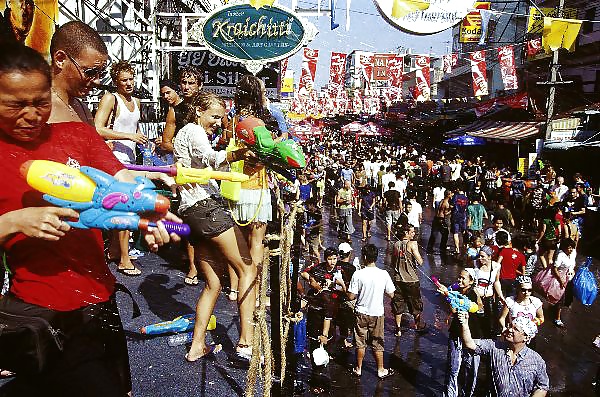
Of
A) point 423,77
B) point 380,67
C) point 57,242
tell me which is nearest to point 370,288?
point 57,242

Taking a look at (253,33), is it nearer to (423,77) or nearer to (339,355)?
(339,355)

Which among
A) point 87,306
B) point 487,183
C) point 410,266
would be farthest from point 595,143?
point 87,306

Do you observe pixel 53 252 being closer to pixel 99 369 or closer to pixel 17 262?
pixel 17 262

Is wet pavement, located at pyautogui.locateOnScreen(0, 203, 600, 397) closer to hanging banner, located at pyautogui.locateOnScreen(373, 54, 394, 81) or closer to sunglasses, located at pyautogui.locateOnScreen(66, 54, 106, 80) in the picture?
sunglasses, located at pyautogui.locateOnScreen(66, 54, 106, 80)

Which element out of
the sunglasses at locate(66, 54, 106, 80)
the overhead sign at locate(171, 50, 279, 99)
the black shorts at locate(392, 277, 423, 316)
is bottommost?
the black shorts at locate(392, 277, 423, 316)

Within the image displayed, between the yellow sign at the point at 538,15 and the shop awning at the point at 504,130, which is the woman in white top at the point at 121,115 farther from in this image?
the shop awning at the point at 504,130

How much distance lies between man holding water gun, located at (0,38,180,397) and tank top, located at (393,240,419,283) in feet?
19.4

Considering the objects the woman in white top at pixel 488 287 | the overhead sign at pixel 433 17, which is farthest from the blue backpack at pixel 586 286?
the overhead sign at pixel 433 17

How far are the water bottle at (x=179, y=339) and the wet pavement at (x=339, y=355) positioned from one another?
6 cm

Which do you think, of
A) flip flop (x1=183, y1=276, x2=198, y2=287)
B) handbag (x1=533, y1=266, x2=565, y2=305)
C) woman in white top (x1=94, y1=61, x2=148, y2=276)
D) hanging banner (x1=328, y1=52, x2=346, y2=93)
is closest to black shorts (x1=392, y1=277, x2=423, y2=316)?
handbag (x1=533, y1=266, x2=565, y2=305)

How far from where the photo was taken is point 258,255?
13.7 feet

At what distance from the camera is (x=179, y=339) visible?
152 inches

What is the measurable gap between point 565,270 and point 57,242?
26.4ft

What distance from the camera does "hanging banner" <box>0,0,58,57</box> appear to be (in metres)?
4.20
